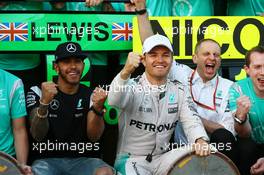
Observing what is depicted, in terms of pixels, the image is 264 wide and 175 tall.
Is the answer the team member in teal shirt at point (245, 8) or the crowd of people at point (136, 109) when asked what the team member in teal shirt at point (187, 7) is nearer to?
the team member in teal shirt at point (245, 8)

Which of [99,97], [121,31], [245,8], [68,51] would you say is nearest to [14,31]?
[68,51]

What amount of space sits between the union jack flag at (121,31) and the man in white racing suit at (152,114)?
1.85ft

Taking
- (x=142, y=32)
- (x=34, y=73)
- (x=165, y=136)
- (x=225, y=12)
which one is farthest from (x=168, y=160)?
(x=225, y=12)

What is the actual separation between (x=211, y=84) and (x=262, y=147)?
0.63m

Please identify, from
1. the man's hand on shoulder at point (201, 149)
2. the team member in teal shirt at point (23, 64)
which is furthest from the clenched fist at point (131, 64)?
the team member in teal shirt at point (23, 64)

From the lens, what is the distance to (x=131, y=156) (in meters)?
4.23

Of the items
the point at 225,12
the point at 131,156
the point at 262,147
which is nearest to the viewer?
the point at 131,156

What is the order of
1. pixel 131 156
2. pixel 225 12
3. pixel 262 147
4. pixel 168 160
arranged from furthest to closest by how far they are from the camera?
1. pixel 225 12
2. pixel 262 147
3. pixel 131 156
4. pixel 168 160

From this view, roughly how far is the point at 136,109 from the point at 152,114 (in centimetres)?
12

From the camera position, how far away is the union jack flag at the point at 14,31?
468 cm

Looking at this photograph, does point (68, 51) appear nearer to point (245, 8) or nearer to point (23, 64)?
point (23, 64)

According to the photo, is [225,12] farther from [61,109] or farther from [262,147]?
[61,109]

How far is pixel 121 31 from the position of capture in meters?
4.80

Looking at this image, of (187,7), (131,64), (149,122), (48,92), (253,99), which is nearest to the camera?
(131,64)
